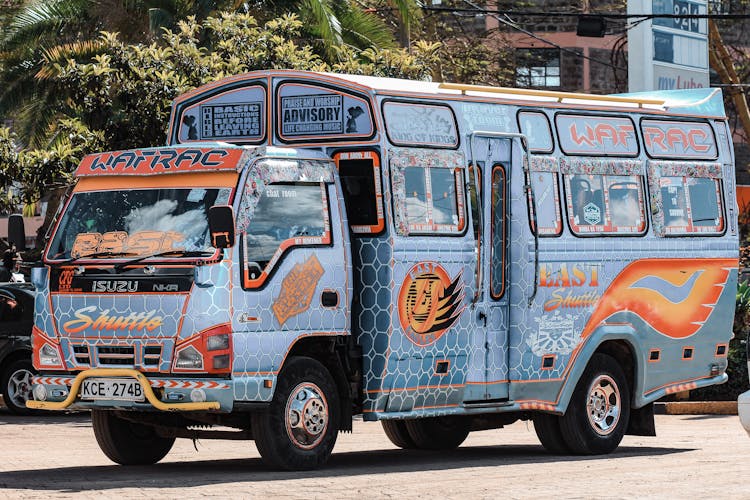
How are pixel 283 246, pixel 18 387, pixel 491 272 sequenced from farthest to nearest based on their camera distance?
pixel 18 387 < pixel 491 272 < pixel 283 246

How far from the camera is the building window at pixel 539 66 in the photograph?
47969 mm

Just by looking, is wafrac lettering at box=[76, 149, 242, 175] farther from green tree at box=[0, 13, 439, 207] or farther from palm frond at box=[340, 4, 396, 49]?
palm frond at box=[340, 4, 396, 49]

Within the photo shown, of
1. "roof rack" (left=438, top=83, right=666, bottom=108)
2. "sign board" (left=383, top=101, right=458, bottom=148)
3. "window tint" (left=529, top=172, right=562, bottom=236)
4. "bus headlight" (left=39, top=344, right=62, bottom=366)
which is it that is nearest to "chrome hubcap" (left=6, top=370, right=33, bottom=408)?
"bus headlight" (left=39, top=344, right=62, bottom=366)

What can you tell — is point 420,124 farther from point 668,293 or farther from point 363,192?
point 668,293

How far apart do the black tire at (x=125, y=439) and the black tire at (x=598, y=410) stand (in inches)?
146

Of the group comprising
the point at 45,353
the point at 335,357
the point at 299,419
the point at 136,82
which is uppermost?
the point at 136,82

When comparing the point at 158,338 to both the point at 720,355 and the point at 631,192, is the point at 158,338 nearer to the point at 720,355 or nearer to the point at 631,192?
the point at 631,192

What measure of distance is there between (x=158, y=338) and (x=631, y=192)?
531cm

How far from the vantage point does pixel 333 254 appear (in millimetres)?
12562

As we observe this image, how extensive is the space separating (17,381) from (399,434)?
648 centimetres

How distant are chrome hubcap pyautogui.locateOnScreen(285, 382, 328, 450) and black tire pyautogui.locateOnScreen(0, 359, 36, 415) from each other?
8.20 meters

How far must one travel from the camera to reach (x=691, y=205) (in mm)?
15891

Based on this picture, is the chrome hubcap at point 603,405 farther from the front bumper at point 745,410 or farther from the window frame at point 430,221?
the front bumper at point 745,410

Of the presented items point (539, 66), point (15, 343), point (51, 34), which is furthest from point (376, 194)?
point (539, 66)
